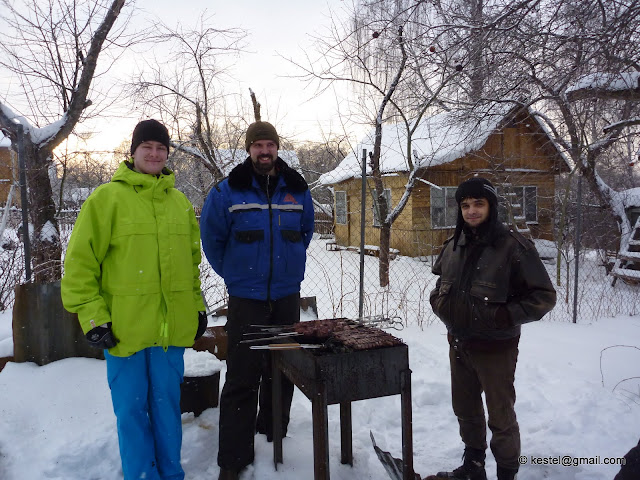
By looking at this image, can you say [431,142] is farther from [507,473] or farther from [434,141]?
[507,473]

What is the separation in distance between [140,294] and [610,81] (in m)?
3.93

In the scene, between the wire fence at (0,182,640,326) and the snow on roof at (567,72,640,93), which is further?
the wire fence at (0,182,640,326)

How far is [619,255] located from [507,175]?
377 centimetres

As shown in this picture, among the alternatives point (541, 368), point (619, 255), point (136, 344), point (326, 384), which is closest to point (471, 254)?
point (326, 384)

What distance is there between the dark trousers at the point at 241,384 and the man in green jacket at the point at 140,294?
0.28 m

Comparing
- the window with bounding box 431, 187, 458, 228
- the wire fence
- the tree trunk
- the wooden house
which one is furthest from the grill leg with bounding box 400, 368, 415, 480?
the window with bounding box 431, 187, 458, 228

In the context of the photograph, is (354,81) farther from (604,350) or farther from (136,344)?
(136,344)

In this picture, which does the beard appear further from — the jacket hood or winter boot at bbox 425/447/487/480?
winter boot at bbox 425/447/487/480

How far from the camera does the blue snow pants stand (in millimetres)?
2311

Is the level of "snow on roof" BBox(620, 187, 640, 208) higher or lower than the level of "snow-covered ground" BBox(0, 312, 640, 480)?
higher

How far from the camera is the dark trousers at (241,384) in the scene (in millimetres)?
2643

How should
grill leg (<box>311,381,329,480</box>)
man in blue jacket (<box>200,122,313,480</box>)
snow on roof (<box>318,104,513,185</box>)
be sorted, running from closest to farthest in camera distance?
grill leg (<box>311,381,329,480</box>), man in blue jacket (<box>200,122,313,480</box>), snow on roof (<box>318,104,513,185</box>)

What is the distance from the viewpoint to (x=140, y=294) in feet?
7.61

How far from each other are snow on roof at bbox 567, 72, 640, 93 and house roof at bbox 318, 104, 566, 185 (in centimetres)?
119
